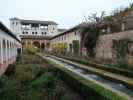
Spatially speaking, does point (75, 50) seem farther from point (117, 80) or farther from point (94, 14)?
point (117, 80)

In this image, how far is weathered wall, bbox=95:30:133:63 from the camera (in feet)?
65.8

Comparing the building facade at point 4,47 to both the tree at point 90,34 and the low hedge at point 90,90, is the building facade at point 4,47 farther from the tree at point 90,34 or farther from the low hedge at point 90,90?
the tree at point 90,34

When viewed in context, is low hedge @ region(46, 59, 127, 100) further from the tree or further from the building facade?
the tree

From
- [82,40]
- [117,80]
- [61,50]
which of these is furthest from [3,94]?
[61,50]

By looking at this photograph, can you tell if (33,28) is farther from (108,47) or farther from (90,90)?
(90,90)

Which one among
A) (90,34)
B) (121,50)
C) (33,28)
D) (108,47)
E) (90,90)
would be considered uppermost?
(33,28)

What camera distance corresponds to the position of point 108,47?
916 inches

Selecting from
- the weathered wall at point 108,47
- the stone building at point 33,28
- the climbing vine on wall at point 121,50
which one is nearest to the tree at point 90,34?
the weathered wall at point 108,47

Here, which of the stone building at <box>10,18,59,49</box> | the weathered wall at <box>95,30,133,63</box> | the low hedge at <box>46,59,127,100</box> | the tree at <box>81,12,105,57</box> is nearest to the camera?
the low hedge at <box>46,59,127,100</box>

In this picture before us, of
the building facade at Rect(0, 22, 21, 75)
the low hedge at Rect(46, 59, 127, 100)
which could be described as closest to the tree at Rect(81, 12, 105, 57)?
the building facade at Rect(0, 22, 21, 75)

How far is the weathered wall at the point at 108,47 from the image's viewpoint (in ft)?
65.8

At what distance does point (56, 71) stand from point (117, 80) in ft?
16.9

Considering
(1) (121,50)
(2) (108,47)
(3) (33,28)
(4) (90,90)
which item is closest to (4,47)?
(1) (121,50)

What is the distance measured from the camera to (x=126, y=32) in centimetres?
2005
